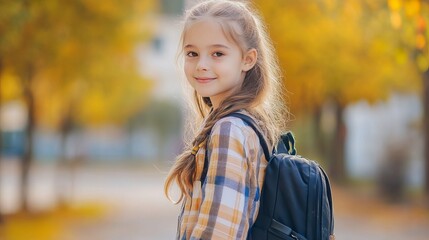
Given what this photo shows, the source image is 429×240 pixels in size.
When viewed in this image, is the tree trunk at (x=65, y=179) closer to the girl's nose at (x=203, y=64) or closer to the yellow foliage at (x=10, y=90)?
the yellow foliage at (x=10, y=90)

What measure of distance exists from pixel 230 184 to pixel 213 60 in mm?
432

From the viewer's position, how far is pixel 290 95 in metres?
18.6

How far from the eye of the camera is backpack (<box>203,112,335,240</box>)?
104 inches

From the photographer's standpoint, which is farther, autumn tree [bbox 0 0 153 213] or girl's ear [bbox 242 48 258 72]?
autumn tree [bbox 0 0 153 213]

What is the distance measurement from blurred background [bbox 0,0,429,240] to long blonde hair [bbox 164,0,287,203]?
505 centimetres

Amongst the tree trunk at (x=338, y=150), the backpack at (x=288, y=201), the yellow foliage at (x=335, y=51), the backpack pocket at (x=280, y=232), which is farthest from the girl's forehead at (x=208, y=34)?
the tree trunk at (x=338, y=150)

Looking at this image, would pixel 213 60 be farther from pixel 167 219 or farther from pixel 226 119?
pixel 167 219

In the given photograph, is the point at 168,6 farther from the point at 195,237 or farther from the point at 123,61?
the point at 195,237

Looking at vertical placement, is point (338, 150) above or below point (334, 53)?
below

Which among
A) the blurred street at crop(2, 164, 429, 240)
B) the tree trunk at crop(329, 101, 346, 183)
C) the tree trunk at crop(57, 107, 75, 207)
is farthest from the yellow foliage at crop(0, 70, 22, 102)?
the tree trunk at crop(329, 101, 346, 183)

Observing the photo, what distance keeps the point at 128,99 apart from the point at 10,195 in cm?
552

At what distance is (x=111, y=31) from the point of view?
18.2 metres

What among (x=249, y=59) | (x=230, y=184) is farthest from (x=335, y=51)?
(x=230, y=184)

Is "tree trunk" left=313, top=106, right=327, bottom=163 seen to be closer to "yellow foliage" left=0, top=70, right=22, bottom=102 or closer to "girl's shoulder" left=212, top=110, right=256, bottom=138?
"yellow foliage" left=0, top=70, right=22, bottom=102
